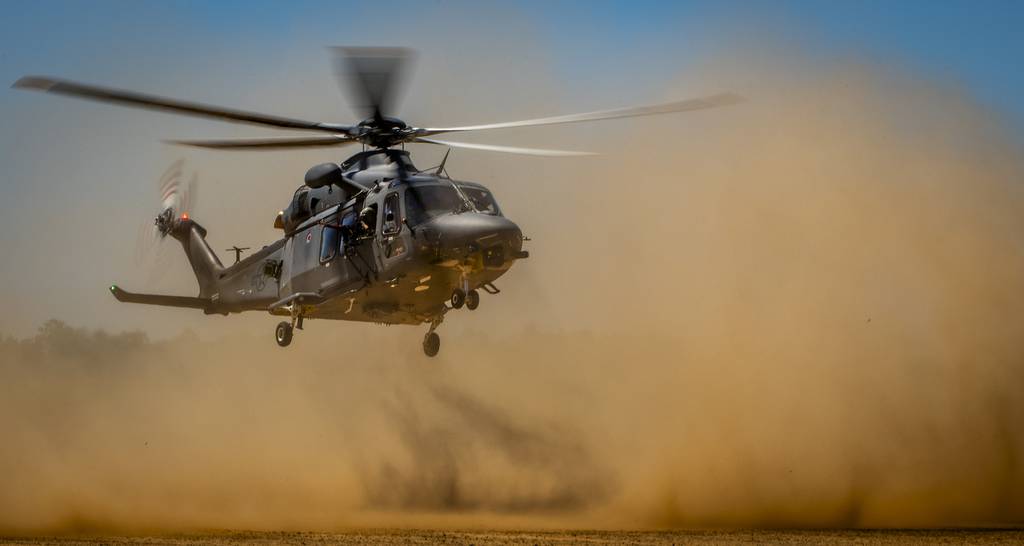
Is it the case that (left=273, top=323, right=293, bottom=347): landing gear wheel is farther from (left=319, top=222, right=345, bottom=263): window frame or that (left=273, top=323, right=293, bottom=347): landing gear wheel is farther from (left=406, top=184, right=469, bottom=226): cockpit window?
(left=406, top=184, right=469, bottom=226): cockpit window

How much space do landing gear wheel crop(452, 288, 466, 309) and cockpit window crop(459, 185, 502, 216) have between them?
1468 millimetres

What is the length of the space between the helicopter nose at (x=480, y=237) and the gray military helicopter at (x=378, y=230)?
0.02 meters

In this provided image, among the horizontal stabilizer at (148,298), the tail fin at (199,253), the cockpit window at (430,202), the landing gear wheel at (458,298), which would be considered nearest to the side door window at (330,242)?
the cockpit window at (430,202)

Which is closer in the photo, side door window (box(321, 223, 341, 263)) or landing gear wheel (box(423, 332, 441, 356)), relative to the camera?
side door window (box(321, 223, 341, 263))

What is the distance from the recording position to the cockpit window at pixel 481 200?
21.6 m

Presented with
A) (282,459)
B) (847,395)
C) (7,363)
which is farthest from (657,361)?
(7,363)

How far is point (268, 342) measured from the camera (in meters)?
30.0

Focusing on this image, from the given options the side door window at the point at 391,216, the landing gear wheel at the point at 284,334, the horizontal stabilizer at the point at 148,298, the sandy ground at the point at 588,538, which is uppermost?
the side door window at the point at 391,216

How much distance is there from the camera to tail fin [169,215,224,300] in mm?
25516

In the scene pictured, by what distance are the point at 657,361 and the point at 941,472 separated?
6.27 m

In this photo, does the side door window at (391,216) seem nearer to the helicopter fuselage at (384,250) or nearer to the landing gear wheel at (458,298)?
the helicopter fuselage at (384,250)

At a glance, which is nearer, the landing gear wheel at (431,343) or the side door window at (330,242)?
the side door window at (330,242)

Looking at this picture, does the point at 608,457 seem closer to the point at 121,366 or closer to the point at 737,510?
the point at 737,510

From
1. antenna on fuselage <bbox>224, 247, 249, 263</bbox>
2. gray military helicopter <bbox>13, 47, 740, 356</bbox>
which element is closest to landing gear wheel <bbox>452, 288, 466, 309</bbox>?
gray military helicopter <bbox>13, 47, 740, 356</bbox>
